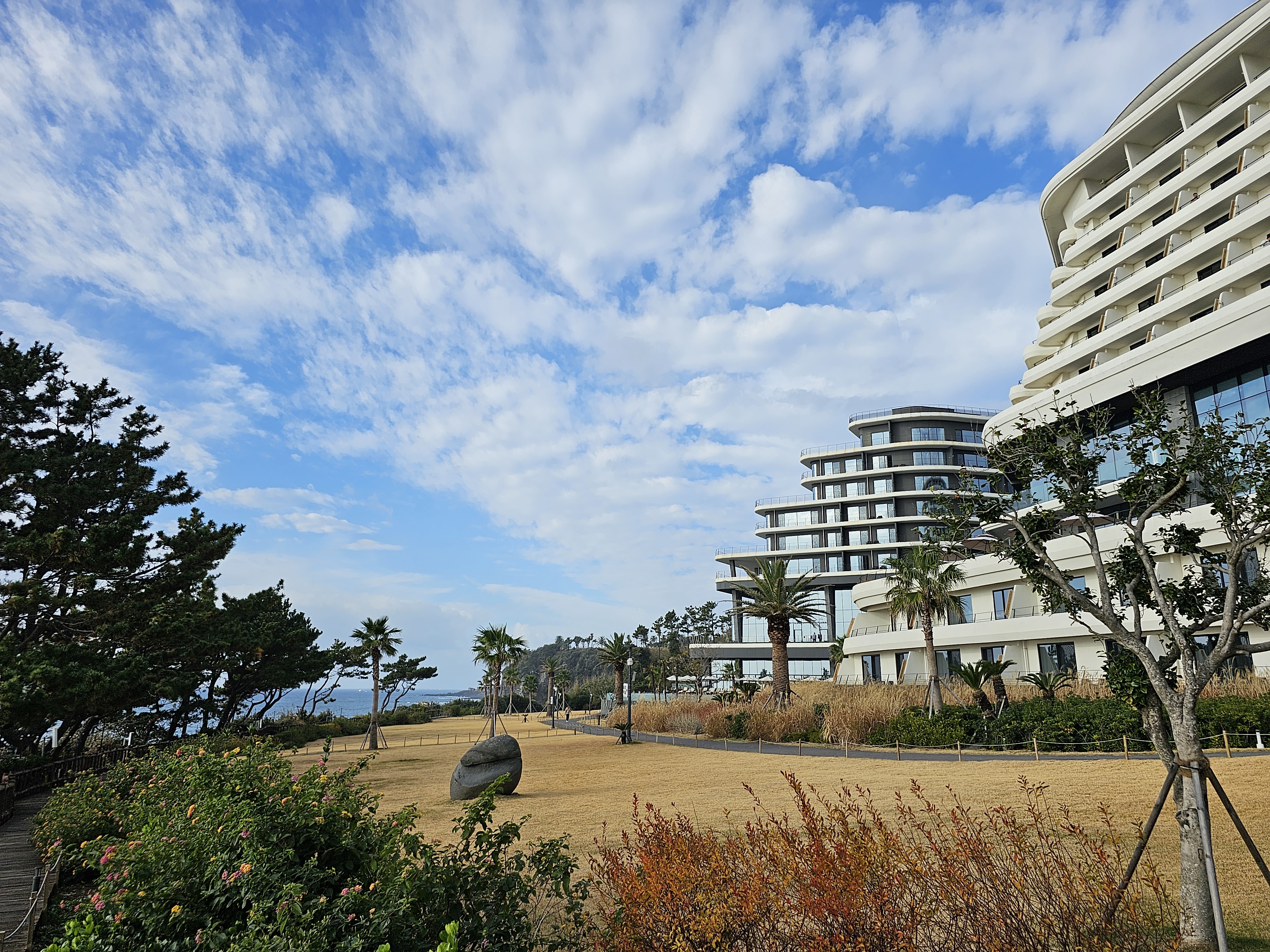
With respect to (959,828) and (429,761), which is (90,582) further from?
(959,828)

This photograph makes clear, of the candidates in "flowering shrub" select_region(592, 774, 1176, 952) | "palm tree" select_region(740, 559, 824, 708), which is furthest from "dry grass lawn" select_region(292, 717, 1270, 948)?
"palm tree" select_region(740, 559, 824, 708)

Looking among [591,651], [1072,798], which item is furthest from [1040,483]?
[591,651]

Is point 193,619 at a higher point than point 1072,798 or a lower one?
higher

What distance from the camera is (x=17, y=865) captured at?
41.1 feet

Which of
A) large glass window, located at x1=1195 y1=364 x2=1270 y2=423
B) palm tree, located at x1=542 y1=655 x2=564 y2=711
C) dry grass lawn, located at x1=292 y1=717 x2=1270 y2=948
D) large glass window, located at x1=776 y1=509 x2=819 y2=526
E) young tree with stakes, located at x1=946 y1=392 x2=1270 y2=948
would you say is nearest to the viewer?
young tree with stakes, located at x1=946 y1=392 x2=1270 y2=948

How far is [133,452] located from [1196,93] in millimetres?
54505

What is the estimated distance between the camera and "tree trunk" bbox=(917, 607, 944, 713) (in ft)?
98.1

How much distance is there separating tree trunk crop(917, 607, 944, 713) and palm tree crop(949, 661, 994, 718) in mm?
1063

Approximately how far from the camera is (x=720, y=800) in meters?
16.5

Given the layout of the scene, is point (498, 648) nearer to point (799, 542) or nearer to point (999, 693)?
point (999, 693)

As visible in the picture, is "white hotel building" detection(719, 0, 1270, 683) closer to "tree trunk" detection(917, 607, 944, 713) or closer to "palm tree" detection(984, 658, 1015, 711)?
"palm tree" detection(984, 658, 1015, 711)

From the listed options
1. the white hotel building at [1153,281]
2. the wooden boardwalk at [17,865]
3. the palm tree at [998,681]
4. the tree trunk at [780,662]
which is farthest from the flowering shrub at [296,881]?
the tree trunk at [780,662]

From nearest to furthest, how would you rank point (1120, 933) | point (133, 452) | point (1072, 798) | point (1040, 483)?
point (1120, 933), point (1072, 798), point (133, 452), point (1040, 483)

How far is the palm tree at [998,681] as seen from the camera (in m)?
29.2
